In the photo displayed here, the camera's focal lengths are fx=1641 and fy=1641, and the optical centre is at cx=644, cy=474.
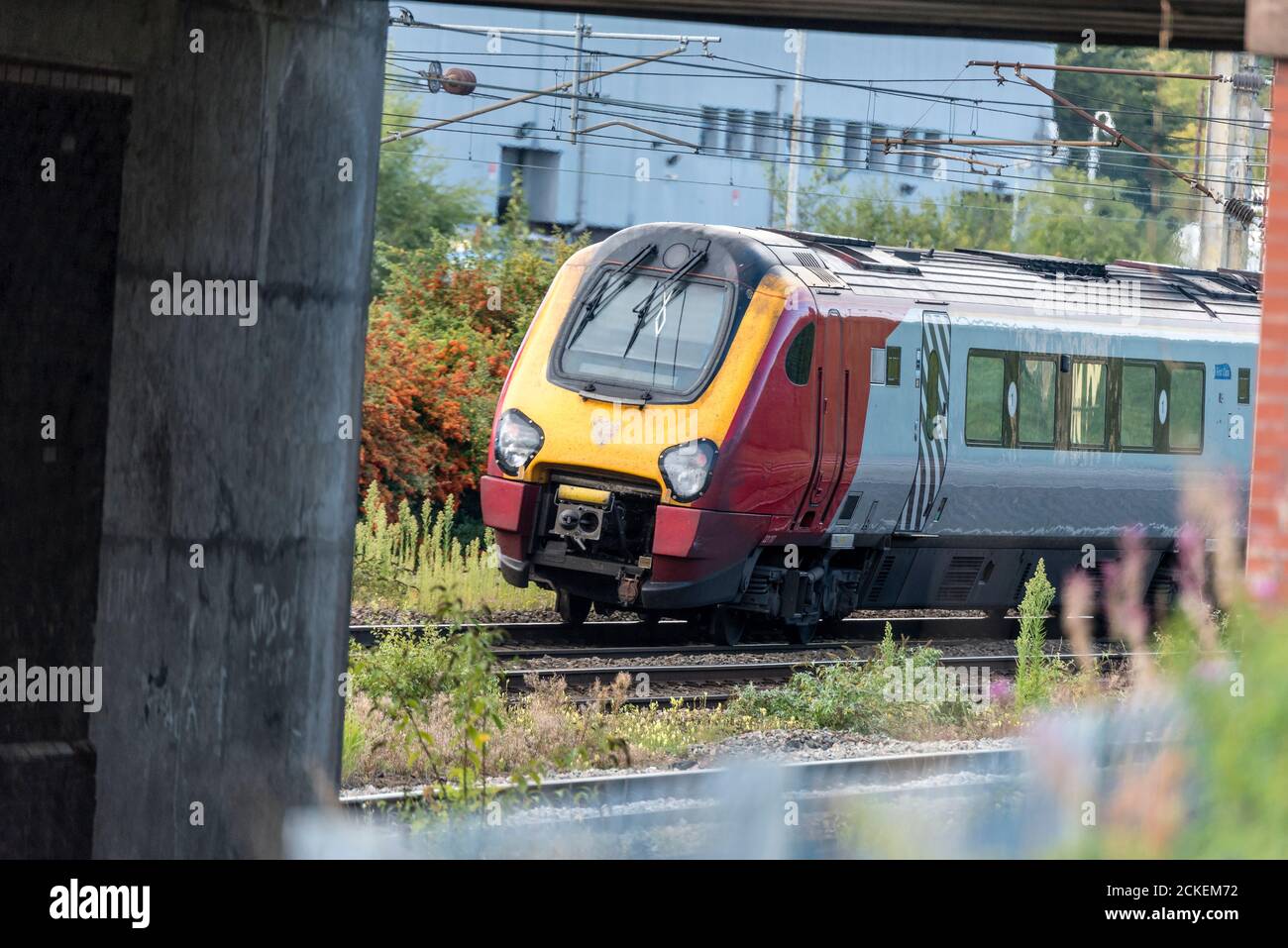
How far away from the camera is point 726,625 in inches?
582

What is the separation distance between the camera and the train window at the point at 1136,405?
53.7 feet

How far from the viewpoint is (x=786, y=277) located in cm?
1373

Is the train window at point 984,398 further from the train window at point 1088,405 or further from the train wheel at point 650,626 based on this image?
the train wheel at point 650,626

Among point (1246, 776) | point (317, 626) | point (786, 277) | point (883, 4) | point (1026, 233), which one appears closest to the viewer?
point (1246, 776)

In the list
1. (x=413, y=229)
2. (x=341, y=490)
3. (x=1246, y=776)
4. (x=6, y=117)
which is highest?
(x=413, y=229)

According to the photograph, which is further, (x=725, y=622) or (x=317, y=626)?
(x=725, y=622)

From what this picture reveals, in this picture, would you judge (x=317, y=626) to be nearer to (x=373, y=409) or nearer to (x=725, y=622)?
(x=725, y=622)

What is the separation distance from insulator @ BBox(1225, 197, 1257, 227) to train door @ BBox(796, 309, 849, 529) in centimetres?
1024

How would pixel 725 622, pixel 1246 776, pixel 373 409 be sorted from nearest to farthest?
pixel 1246 776 < pixel 725 622 < pixel 373 409

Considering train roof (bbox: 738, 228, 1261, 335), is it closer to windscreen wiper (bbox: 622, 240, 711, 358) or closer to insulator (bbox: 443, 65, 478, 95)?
windscreen wiper (bbox: 622, 240, 711, 358)

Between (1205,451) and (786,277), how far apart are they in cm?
596

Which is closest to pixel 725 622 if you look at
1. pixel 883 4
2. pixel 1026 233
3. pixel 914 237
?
pixel 883 4

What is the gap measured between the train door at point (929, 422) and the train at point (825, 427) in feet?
0.07
